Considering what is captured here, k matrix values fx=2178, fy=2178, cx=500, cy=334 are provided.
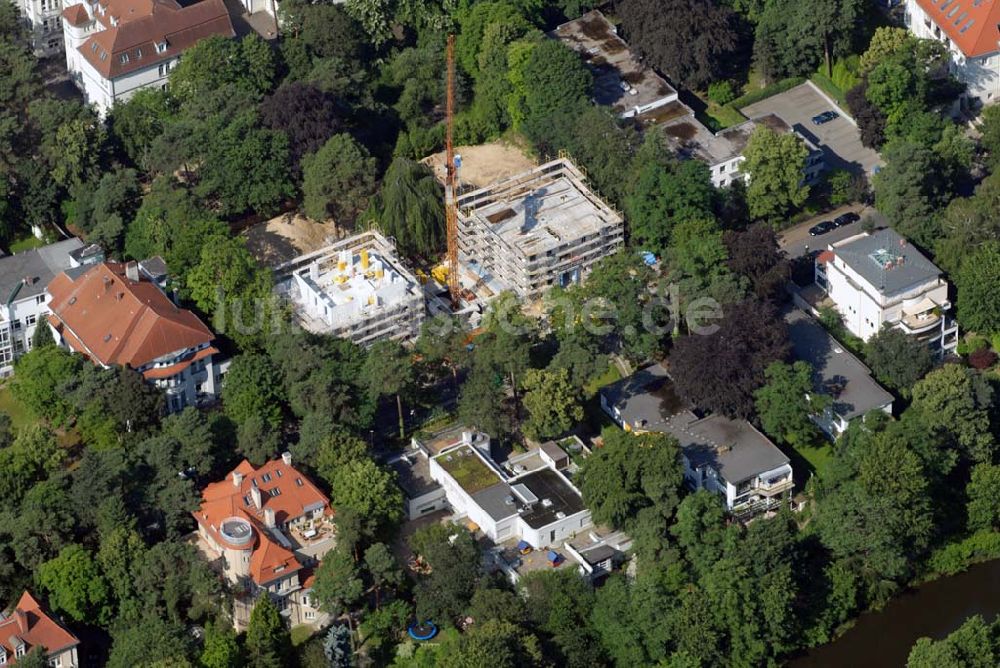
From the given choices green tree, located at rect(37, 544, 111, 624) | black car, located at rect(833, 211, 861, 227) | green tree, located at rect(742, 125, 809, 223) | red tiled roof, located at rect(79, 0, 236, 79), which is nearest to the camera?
green tree, located at rect(37, 544, 111, 624)

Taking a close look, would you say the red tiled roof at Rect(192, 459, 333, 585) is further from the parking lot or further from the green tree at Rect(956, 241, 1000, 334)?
the parking lot

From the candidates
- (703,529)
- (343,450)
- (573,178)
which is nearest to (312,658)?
(343,450)

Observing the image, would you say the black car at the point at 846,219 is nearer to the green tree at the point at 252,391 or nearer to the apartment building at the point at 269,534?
the green tree at the point at 252,391

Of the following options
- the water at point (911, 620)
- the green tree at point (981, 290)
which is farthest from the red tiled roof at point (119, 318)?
the green tree at point (981, 290)

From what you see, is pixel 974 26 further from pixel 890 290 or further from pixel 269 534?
pixel 269 534

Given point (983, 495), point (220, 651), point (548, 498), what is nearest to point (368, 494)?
point (548, 498)

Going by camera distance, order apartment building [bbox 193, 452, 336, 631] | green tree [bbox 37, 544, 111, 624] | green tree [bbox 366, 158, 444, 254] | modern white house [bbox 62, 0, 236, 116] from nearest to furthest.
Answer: green tree [bbox 37, 544, 111, 624] → apartment building [bbox 193, 452, 336, 631] → green tree [bbox 366, 158, 444, 254] → modern white house [bbox 62, 0, 236, 116]

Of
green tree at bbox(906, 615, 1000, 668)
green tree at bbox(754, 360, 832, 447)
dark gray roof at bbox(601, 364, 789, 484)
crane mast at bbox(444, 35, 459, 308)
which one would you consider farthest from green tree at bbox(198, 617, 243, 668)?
green tree at bbox(906, 615, 1000, 668)
